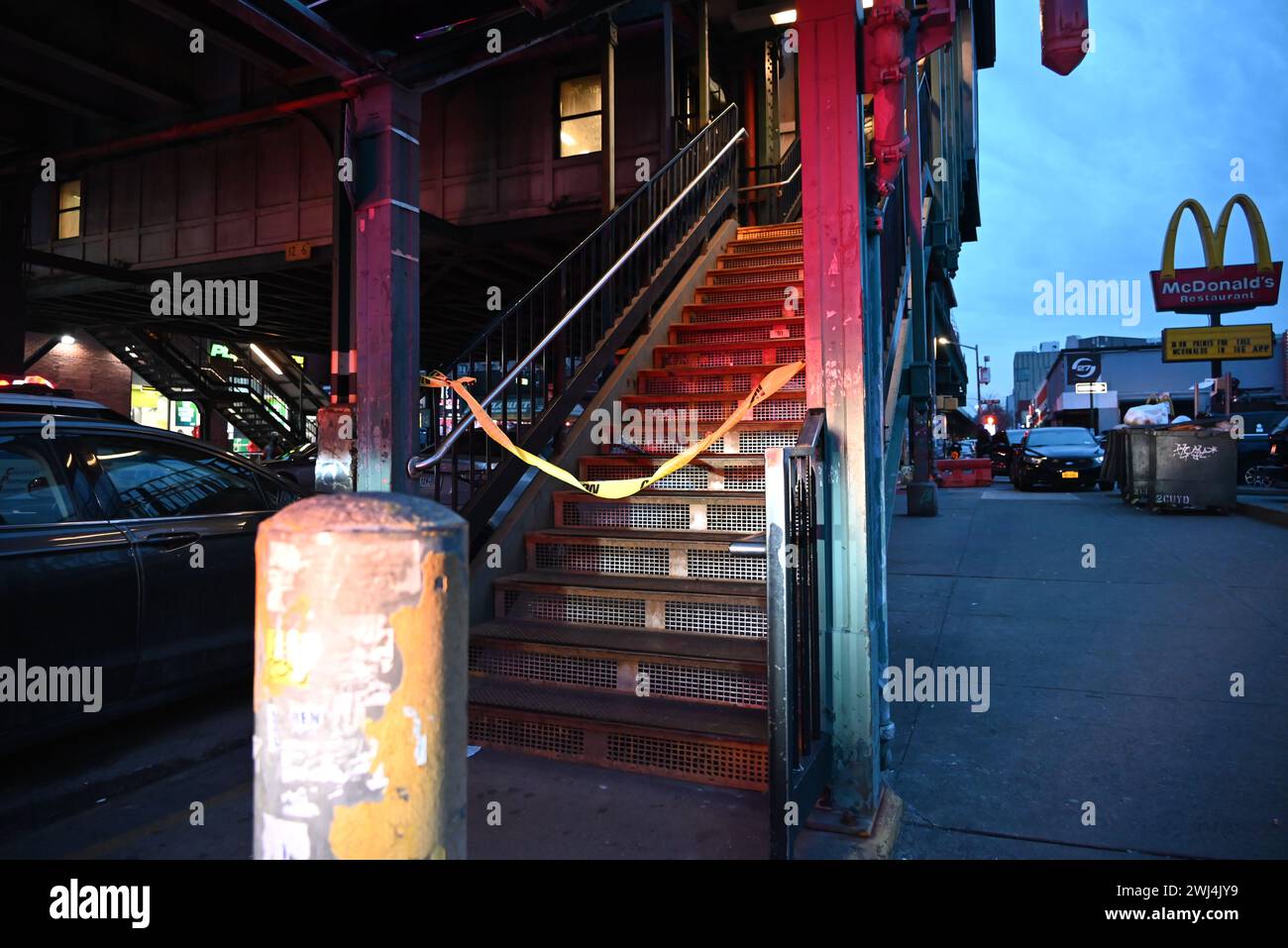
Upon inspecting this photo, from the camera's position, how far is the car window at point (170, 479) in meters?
4.09

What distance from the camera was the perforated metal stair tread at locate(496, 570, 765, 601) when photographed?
4.27 meters

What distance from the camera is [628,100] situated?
13516 millimetres

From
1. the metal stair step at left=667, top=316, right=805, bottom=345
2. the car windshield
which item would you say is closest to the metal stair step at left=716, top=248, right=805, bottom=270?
the metal stair step at left=667, top=316, right=805, bottom=345

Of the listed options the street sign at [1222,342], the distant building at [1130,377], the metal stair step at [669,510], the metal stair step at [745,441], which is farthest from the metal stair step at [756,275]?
the distant building at [1130,377]

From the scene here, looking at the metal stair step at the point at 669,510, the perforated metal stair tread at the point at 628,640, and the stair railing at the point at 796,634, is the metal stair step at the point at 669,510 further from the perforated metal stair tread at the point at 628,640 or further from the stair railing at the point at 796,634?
the stair railing at the point at 796,634

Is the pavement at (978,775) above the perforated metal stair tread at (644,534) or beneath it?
beneath

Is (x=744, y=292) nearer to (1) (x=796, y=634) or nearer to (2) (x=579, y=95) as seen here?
(1) (x=796, y=634)

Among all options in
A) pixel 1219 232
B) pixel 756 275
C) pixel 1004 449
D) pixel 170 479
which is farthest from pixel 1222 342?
pixel 170 479

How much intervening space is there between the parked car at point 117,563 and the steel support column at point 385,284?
0.86 meters

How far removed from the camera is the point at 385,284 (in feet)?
17.5

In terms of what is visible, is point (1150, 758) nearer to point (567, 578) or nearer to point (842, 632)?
point (842, 632)

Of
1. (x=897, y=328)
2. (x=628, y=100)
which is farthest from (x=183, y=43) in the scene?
(x=897, y=328)

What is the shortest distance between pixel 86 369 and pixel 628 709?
77.7 ft
